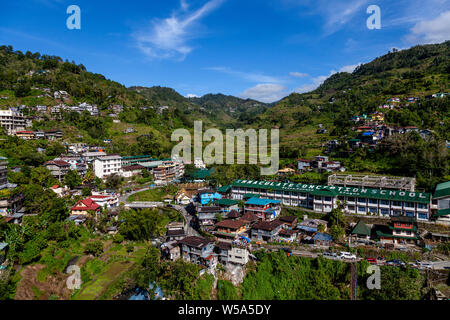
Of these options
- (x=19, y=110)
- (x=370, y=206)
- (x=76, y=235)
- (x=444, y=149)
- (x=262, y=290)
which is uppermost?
(x=19, y=110)

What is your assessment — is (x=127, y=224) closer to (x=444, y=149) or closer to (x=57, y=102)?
(x=444, y=149)

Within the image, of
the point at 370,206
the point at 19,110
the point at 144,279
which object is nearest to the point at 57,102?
the point at 19,110

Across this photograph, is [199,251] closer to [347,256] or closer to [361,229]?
[347,256]

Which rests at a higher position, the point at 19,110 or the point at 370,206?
the point at 19,110

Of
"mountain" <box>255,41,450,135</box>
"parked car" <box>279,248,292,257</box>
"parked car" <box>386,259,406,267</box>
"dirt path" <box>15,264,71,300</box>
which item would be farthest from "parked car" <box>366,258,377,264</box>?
"mountain" <box>255,41,450,135</box>

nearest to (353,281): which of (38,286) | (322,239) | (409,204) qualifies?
(322,239)

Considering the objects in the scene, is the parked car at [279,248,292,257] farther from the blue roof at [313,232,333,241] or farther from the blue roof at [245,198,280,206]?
the blue roof at [245,198,280,206]
